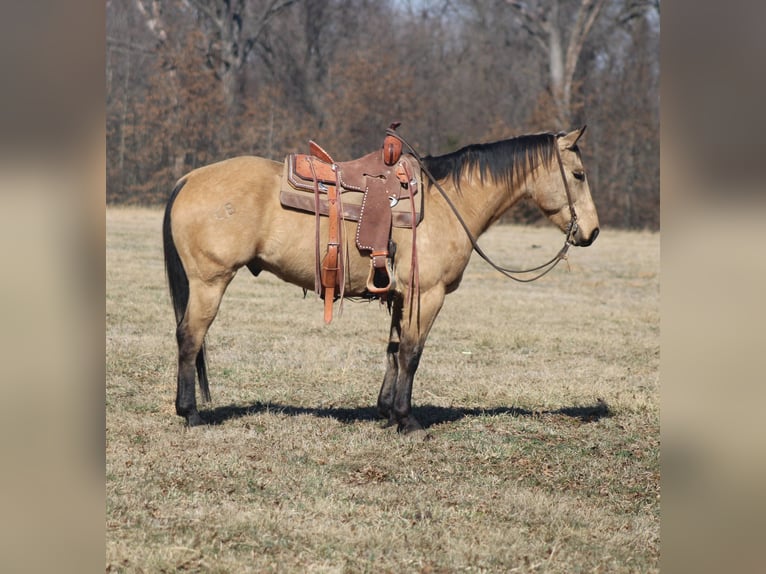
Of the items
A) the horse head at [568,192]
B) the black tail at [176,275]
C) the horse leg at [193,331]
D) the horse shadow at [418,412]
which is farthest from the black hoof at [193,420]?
the horse head at [568,192]

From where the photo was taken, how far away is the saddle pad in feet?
19.7

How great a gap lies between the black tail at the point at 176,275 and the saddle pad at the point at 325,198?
2.60 ft

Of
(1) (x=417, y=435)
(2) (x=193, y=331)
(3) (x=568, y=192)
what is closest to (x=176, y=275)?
(2) (x=193, y=331)

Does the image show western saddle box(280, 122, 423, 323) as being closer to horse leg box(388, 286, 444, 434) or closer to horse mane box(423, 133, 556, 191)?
horse leg box(388, 286, 444, 434)

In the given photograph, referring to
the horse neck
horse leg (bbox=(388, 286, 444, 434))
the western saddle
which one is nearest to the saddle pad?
the western saddle

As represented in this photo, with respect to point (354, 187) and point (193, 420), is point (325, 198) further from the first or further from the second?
point (193, 420)

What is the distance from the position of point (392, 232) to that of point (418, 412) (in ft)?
5.60

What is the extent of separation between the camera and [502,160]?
651 cm

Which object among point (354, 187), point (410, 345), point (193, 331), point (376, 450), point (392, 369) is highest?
point (354, 187)
